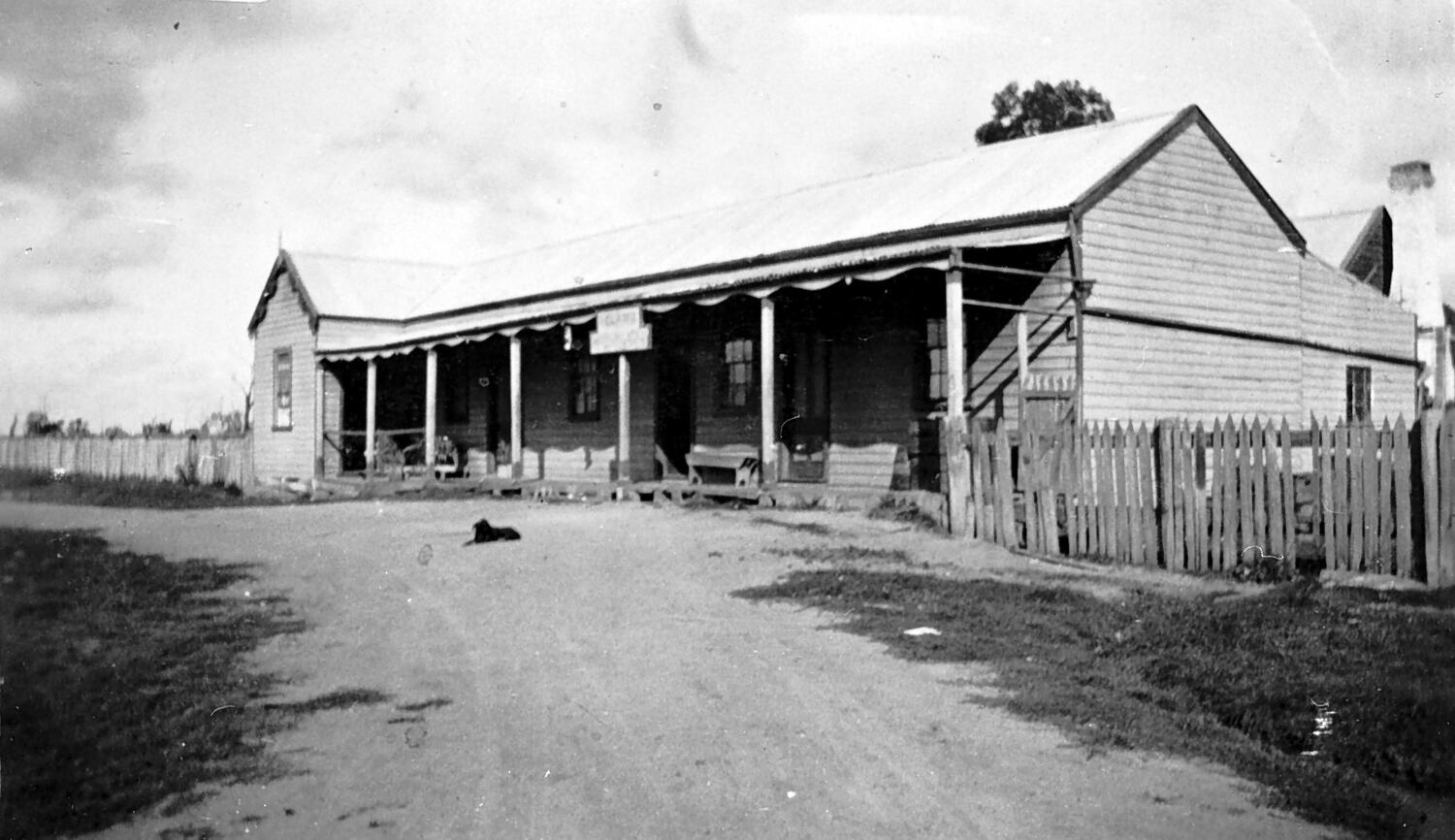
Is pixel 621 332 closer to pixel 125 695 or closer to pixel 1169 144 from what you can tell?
pixel 1169 144

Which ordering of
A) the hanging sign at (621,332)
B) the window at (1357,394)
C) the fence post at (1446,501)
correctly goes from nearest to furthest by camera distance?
the fence post at (1446,501) → the hanging sign at (621,332) → the window at (1357,394)

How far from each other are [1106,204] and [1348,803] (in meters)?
12.0

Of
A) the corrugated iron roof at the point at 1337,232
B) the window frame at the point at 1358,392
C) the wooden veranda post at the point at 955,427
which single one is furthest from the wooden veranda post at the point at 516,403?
the corrugated iron roof at the point at 1337,232

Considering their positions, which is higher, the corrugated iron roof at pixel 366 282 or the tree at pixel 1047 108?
the tree at pixel 1047 108

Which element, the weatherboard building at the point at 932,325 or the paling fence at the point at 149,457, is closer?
the weatherboard building at the point at 932,325

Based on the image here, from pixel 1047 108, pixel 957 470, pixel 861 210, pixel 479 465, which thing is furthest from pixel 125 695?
pixel 1047 108

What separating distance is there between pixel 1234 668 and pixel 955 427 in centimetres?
600

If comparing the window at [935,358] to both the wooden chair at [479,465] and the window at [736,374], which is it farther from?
the wooden chair at [479,465]

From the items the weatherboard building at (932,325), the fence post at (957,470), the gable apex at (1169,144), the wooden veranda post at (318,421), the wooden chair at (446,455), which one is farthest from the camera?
the wooden veranda post at (318,421)

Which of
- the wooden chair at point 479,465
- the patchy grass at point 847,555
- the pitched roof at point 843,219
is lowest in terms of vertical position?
the patchy grass at point 847,555

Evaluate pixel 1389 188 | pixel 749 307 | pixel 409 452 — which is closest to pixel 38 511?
pixel 409 452

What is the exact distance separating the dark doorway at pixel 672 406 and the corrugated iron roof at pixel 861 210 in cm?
170

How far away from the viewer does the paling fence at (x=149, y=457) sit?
29.5m

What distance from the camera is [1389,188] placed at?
1203 inches
